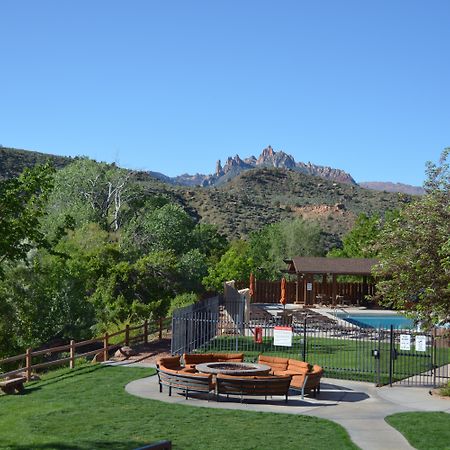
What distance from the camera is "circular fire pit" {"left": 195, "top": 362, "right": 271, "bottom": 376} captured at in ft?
59.8

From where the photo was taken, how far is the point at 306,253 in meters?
65.2

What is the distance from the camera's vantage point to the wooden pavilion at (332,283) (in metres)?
45.8

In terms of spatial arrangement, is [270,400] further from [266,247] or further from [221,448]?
[266,247]

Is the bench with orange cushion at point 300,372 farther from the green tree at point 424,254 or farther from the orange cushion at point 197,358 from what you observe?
the green tree at point 424,254

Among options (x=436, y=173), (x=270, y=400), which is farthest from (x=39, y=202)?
A: (x=436, y=173)

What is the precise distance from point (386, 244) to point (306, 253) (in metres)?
45.0

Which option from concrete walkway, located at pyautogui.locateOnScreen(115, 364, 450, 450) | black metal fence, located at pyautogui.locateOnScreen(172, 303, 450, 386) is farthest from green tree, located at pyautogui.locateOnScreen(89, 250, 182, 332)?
concrete walkway, located at pyautogui.locateOnScreen(115, 364, 450, 450)

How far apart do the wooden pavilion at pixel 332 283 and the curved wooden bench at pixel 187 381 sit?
27947mm

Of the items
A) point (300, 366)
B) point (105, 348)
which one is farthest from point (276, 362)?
point (105, 348)

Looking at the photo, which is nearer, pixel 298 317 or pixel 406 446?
pixel 406 446

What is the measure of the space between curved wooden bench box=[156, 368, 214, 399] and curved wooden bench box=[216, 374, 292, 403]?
27 cm

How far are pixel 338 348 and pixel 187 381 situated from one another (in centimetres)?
1133

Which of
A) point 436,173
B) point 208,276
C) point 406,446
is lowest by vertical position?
point 406,446

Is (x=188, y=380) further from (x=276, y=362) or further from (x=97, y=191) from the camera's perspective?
(x=97, y=191)
